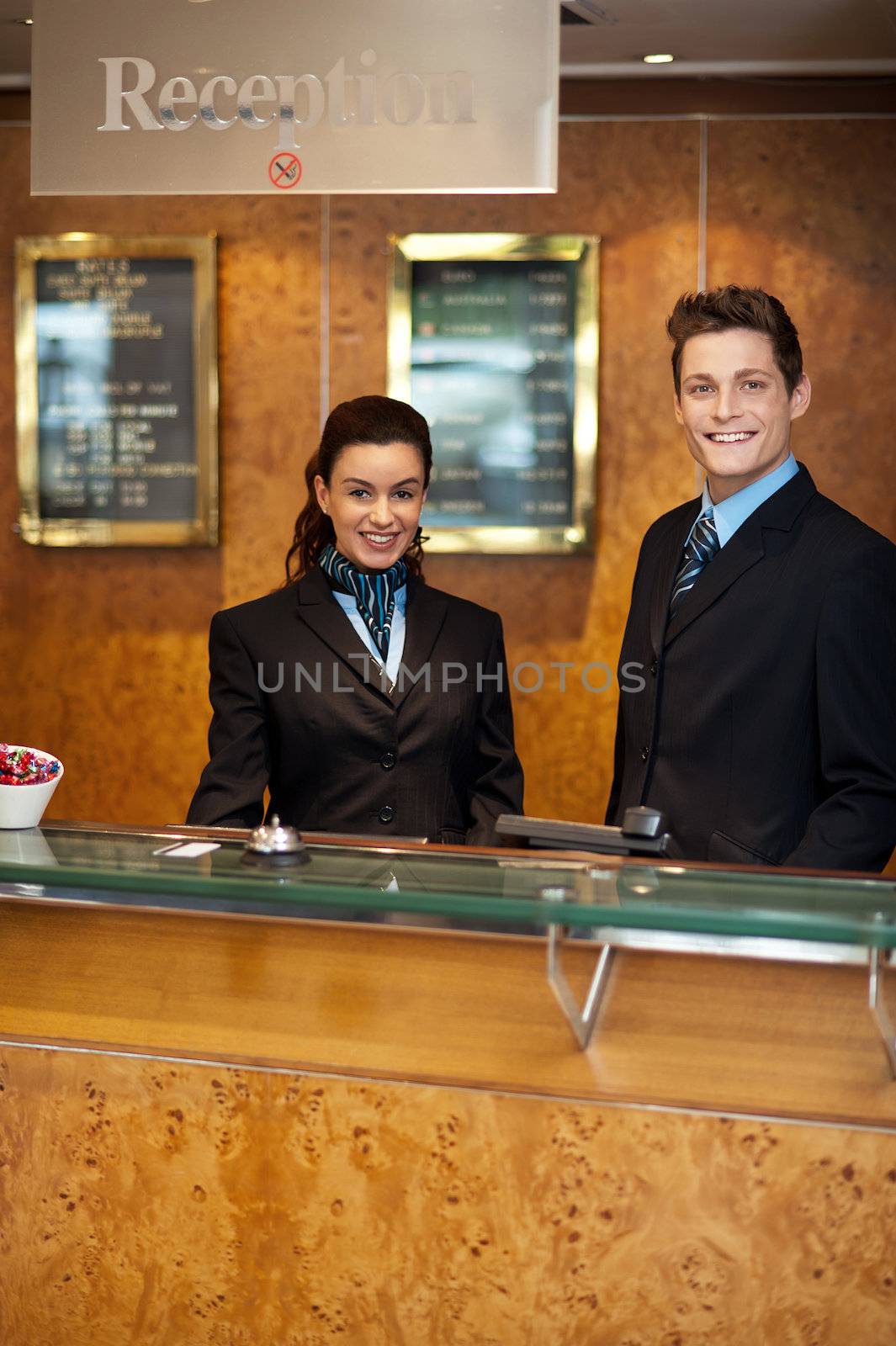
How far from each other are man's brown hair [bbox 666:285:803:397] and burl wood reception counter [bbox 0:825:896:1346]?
95cm

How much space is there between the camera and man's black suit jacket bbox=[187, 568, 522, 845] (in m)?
→ 2.58

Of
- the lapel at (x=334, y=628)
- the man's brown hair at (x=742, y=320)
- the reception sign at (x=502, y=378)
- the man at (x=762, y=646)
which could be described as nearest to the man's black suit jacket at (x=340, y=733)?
the lapel at (x=334, y=628)

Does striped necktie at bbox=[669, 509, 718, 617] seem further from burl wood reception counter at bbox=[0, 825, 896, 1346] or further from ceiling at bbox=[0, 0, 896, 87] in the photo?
ceiling at bbox=[0, 0, 896, 87]

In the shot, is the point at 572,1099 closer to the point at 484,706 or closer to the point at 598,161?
the point at 484,706

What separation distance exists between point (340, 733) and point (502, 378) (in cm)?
222

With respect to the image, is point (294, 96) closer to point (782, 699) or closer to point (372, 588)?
point (372, 588)

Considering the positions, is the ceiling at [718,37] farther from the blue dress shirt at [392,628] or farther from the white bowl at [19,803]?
the white bowl at [19,803]

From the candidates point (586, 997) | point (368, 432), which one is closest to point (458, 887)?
point (586, 997)

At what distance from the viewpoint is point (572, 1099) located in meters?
1.80

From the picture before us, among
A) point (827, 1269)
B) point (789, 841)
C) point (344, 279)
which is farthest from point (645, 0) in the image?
point (827, 1269)

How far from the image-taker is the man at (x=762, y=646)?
2.19 m

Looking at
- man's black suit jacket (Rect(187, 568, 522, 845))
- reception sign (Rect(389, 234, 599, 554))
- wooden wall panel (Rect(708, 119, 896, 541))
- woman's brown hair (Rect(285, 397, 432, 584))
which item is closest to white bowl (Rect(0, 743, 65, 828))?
man's black suit jacket (Rect(187, 568, 522, 845))

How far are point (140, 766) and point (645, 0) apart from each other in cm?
283

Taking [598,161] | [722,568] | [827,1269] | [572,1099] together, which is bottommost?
[827,1269]
